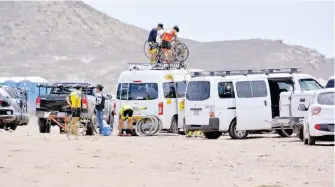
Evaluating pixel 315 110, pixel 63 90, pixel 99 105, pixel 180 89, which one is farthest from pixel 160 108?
pixel 315 110

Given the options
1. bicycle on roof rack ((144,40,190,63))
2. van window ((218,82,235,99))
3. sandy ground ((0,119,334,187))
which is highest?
bicycle on roof rack ((144,40,190,63))

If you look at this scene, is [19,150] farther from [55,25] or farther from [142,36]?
[142,36]

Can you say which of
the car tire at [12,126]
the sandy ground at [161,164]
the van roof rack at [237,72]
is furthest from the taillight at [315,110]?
the car tire at [12,126]

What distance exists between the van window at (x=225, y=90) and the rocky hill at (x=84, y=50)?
97.3 m

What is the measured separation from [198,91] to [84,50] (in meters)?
129

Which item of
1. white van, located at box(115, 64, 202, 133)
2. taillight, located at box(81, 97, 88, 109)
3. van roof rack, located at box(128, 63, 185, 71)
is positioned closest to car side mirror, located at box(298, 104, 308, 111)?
white van, located at box(115, 64, 202, 133)

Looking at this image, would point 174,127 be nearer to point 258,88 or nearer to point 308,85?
point 258,88

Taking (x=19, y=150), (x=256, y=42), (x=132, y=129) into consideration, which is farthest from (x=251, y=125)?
(x=256, y=42)

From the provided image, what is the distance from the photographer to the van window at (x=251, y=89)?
2703cm

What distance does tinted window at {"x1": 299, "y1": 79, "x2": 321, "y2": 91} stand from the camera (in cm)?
2769

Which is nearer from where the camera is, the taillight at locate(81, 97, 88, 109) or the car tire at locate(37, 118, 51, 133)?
the taillight at locate(81, 97, 88, 109)

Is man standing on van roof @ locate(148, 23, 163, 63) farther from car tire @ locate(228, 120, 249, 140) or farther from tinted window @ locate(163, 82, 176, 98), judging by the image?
car tire @ locate(228, 120, 249, 140)

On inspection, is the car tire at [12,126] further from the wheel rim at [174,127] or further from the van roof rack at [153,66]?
the wheel rim at [174,127]

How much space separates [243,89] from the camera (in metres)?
27.1
